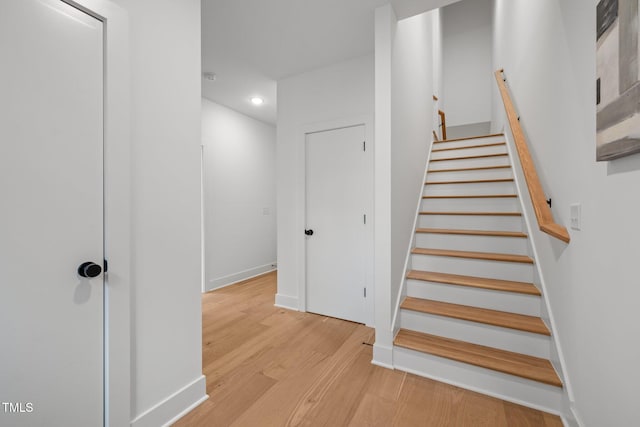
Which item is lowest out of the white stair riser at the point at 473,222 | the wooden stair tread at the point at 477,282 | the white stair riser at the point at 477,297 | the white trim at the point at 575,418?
the white trim at the point at 575,418

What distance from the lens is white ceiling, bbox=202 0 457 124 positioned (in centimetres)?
208

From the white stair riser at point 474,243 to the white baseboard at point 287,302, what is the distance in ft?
5.16

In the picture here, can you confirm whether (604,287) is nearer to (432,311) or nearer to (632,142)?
(632,142)

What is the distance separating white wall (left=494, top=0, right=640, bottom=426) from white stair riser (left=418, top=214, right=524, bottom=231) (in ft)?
1.73

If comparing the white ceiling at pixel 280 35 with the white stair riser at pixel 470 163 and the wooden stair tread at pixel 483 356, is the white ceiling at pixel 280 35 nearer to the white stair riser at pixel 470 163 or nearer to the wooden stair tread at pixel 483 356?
the white stair riser at pixel 470 163

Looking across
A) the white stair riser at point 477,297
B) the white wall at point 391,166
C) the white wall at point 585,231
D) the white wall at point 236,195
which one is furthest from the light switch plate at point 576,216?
the white wall at point 236,195

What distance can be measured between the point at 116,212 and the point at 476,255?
2620mm

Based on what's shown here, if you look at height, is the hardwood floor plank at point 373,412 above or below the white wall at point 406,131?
below

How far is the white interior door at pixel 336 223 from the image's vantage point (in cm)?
280

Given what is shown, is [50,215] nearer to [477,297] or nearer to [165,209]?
[165,209]

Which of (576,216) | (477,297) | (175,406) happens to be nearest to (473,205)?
(477,297)

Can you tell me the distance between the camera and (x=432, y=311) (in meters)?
2.08

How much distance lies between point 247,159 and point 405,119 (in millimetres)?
2944

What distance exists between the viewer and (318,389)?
69.8 inches
